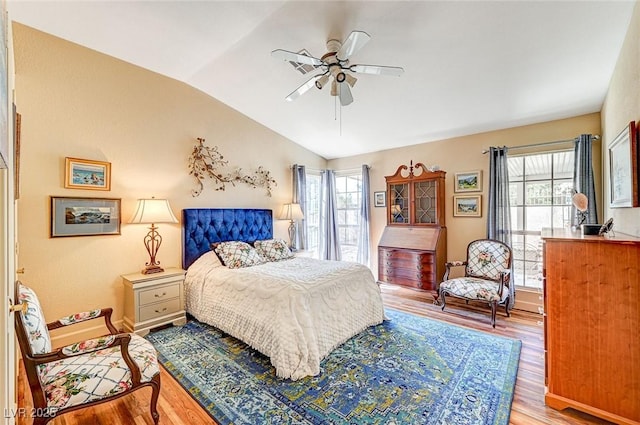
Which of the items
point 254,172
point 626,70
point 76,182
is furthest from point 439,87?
point 76,182

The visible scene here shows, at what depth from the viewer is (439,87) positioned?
3186 millimetres

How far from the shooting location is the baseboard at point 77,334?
2.83m

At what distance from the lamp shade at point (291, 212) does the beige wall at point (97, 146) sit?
3.39ft

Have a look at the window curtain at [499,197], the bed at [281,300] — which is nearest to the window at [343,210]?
the bed at [281,300]

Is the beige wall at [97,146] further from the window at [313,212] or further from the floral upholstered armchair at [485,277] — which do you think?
the floral upholstered armchair at [485,277]

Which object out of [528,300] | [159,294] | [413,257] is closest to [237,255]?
[159,294]

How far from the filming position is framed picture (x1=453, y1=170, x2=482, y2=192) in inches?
162

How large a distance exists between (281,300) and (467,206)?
323 centimetres

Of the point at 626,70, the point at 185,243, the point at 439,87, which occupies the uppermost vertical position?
the point at 439,87

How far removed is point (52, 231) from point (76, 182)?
0.53 meters

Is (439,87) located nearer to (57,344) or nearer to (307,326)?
(307,326)

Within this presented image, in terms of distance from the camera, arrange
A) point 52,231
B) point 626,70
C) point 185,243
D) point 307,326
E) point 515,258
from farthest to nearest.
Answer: point 515,258 < point 185,243 < point 52,231 < point 307,326 < point 626,70

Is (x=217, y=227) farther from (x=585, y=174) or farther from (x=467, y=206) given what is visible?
(x=585, y=174)

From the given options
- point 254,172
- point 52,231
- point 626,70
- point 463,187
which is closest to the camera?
point 626,70
